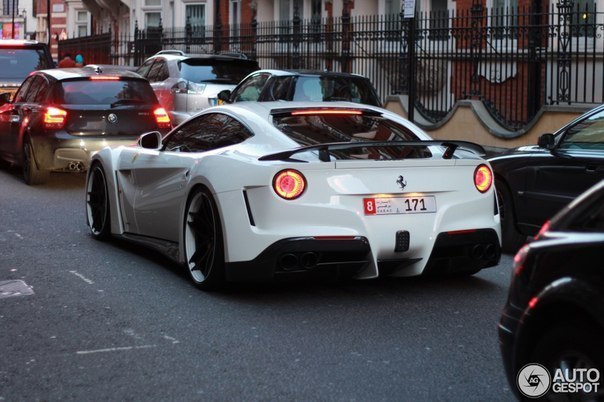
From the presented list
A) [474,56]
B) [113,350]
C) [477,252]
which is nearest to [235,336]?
[113,350]

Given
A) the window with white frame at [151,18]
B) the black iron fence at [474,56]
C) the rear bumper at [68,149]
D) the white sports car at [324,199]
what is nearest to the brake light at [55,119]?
the rear bumper at [68,149]

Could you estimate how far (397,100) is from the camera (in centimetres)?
2191

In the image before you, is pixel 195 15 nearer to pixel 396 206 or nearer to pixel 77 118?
pixel 77 118

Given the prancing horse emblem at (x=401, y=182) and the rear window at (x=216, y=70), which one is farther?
the rear window at (x=216, y=70)

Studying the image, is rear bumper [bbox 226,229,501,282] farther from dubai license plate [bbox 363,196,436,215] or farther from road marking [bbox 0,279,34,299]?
road marking [bbox 0,279,34,299]

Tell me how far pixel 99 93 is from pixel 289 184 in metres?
8.68

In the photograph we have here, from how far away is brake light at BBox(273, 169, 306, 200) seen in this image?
7543 mm

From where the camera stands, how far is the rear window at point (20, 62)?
22.3 metres

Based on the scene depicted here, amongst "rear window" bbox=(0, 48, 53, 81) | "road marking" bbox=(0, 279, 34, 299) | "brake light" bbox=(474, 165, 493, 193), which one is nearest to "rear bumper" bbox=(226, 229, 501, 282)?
"brake light" bbox=(474, 165, 493, 193)

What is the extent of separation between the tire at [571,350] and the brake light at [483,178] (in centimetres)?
376

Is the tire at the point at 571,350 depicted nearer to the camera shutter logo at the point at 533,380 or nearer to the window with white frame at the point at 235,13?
the camera shutter logo at the point at 533,380

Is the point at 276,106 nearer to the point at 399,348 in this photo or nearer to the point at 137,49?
the point at 399,348

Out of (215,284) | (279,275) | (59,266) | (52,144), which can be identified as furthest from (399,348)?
(52,144)

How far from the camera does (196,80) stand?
20.6 meters
